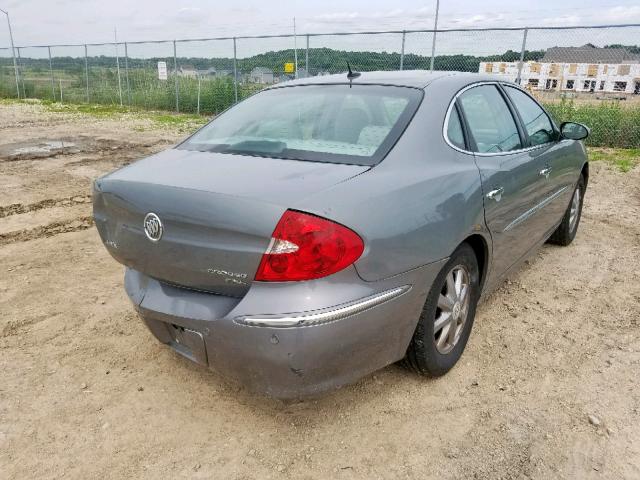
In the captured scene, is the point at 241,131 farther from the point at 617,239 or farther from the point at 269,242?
the point at 617,239

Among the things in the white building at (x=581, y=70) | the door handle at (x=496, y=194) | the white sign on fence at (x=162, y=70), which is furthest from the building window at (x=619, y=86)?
the white sign on fence at (x=162, y=70)

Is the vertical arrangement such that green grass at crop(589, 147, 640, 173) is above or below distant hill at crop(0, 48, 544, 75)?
below

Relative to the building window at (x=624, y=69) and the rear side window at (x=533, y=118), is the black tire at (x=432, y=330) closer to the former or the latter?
the rear side window at (x=533, y=118)

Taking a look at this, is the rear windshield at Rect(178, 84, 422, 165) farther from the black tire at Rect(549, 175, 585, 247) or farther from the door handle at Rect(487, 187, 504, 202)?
the black tire at Rect(549, 175, 585, 247)

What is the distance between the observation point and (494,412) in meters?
2.54

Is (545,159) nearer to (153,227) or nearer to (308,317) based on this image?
(308,317)

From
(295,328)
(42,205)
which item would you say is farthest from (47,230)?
(295,328)

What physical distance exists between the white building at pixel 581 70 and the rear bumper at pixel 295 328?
9216mm

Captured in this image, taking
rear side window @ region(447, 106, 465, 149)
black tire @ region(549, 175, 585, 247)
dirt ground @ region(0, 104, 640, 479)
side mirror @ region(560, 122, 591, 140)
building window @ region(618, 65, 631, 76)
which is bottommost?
dirt ground @ region(0, 104, 640, 479)

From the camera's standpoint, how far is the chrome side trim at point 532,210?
3.18 m

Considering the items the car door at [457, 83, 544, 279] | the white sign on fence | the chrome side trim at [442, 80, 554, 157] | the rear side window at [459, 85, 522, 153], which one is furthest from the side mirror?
the white sign on fence

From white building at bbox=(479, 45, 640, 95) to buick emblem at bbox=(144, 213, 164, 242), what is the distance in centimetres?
950

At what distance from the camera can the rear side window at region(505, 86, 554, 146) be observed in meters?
3.68

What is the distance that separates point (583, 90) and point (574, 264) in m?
7.68
